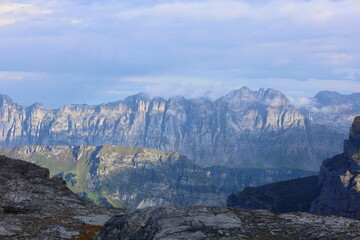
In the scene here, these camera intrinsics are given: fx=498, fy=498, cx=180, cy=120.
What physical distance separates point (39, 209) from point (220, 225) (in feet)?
128

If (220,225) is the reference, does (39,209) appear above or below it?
below

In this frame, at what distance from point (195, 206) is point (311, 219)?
34.6ft

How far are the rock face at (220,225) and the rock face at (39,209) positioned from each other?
45.0ft

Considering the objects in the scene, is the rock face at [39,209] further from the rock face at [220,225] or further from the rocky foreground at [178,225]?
the rock face at [220,225]

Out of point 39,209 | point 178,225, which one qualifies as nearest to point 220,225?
point 178,225

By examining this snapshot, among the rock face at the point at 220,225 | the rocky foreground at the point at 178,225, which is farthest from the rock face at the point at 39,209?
the rock face at the point at 220,225

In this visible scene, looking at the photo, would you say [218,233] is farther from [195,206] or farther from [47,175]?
[47,175]

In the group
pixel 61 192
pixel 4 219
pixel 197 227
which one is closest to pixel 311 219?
pixel 197 227

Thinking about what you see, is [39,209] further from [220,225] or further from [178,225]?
[220,225]

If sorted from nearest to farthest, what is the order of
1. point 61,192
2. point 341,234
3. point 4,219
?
point 341,234 < point 4,219 < point 61,192

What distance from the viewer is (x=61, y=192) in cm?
8862

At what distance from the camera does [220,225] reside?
4025 cm

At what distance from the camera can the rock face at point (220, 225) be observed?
37688mm

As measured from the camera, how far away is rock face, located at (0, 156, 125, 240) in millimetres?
56125
